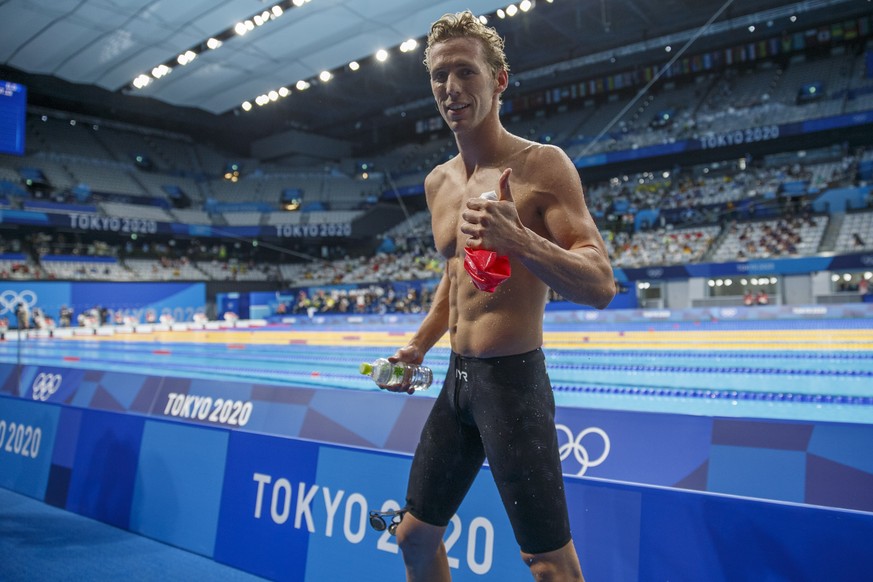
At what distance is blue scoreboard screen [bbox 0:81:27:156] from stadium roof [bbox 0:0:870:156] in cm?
610

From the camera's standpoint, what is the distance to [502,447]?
59.1 inches

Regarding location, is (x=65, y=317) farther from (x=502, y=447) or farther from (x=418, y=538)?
(x=502, y=447)

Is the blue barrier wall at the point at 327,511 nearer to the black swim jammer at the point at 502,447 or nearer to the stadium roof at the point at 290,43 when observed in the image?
the black swim jammer at the point at 502,447

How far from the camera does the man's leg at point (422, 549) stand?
1682 millimetres

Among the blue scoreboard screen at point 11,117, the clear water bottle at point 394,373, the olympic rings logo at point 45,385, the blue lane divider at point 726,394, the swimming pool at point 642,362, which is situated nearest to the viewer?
the clear water bottle at point 394,373

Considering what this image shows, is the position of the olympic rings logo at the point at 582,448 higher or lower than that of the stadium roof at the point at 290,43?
lower

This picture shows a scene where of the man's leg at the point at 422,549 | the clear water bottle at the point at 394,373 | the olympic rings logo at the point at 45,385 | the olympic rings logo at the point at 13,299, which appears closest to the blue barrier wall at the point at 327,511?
the man's leg at the point at 422,549

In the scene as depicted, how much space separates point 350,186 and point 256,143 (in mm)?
7193

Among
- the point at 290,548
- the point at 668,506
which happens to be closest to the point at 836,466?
the point at 668,506

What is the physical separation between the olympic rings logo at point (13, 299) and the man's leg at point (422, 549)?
84.1 ft

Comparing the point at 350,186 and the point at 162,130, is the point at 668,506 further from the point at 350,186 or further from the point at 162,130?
the point at 162,130

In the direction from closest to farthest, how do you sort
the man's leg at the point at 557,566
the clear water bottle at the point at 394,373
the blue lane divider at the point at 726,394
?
the man's leg at the point at 557,566 < the clear water bottle at the point at 394,373 < the blue lane divider at the point at 726,394

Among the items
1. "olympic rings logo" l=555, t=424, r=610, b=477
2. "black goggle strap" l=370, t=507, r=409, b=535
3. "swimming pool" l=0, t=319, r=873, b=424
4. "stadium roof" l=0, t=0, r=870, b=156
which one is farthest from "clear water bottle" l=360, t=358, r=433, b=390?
"stadium roof" l=0, t=0, r=870, b=156

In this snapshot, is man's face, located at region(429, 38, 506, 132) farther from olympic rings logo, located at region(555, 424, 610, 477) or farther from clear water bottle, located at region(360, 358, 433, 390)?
olympic rings logo, located at region(555, 424, 610, 477)
